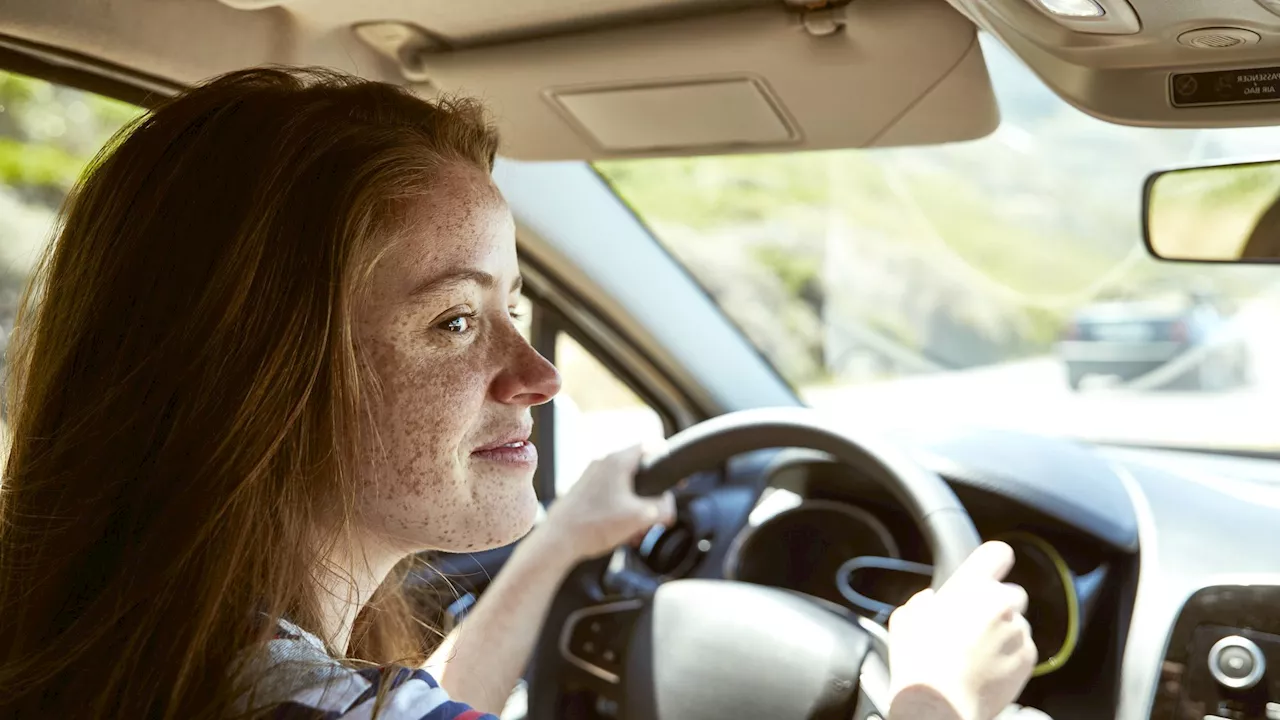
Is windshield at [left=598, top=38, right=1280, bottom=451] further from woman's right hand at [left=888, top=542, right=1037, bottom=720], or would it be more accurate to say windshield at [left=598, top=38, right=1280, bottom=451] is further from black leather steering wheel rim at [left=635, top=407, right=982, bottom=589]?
woman's right hand at [left=888, top=542, right=1037, bottom=720]

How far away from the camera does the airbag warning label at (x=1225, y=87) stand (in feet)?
5.36

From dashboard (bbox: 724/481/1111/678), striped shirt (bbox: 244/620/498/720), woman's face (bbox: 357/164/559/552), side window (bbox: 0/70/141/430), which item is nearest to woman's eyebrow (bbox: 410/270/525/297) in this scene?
woman's face (bbox: 357/164/559/552)

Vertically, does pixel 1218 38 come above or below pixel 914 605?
above

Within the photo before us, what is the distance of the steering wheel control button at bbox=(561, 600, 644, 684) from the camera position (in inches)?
93.7

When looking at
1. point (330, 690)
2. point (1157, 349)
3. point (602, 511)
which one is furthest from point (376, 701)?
point (1157, 349)

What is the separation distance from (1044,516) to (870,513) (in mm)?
372

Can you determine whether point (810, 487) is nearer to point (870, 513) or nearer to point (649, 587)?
point (870, 513)

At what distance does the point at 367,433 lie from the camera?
1383 millimetres

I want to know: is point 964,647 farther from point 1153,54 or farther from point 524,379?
point 1153,54

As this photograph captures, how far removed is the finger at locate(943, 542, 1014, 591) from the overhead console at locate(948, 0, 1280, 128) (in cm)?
67

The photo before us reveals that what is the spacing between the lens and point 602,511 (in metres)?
2.34

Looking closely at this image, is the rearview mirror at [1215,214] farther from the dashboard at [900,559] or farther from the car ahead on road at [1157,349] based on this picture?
the car ahead on road at [1157,349]

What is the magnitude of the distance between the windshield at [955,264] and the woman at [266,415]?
33.5 feet

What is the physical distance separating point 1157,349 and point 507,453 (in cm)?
1022
